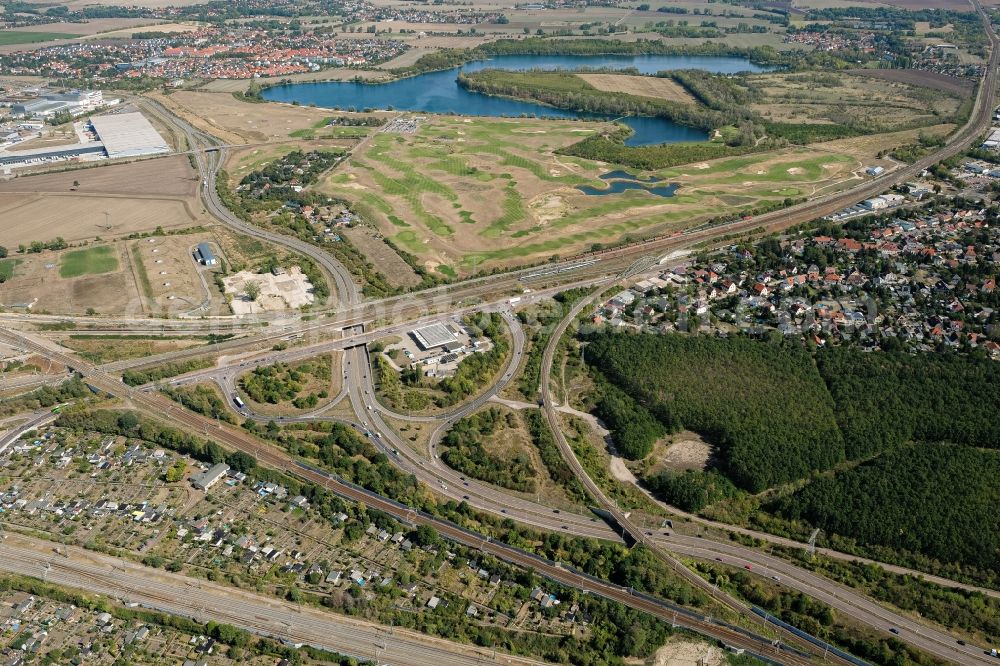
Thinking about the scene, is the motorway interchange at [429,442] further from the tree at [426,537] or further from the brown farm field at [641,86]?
the brown farm field at [641,86]

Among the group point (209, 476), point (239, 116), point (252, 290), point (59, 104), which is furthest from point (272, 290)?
point (59, 104)

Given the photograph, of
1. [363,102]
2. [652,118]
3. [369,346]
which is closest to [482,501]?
[369,346]

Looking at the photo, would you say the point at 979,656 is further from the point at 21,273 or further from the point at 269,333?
the point at 21,273

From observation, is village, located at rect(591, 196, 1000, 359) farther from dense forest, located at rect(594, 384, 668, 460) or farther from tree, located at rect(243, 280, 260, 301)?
tree, located at rect(243, 280, 260, 301)

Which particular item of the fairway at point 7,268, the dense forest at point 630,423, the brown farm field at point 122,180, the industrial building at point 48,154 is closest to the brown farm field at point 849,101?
the dense forest at point 630,423

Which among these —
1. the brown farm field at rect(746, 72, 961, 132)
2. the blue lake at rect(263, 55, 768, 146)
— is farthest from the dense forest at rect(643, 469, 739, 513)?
the brown farm field at rect(746, 72, 961, 132)
